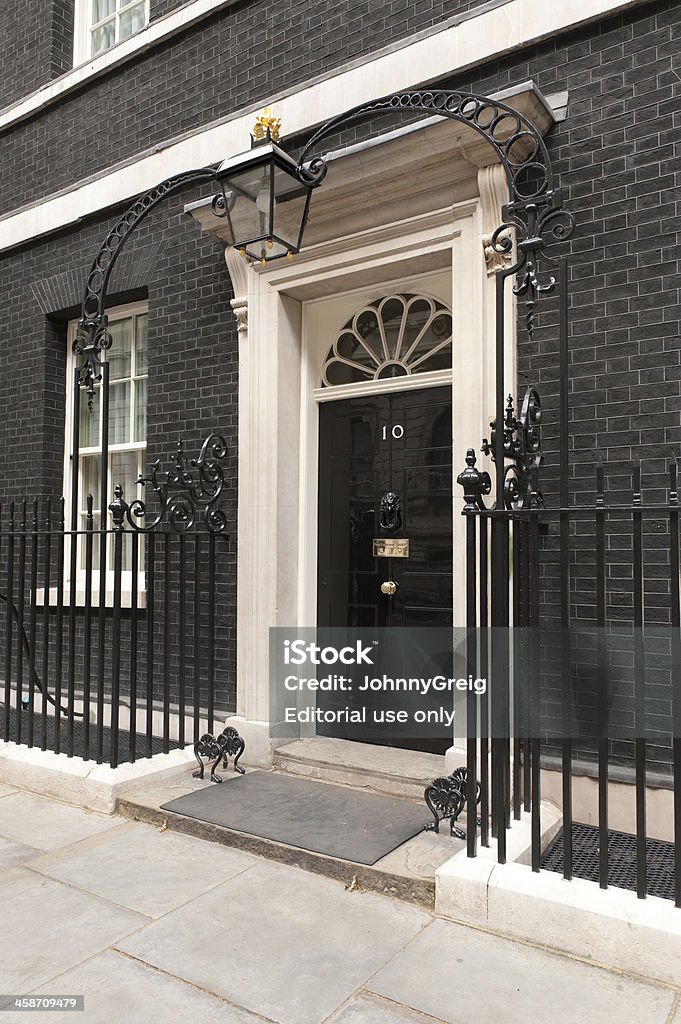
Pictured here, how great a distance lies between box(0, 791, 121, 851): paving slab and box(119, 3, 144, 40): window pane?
653 centimetres

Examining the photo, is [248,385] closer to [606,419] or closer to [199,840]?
[606,419]

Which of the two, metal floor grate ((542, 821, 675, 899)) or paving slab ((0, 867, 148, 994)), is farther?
metal floor grate ((542, 821, 675, 899))

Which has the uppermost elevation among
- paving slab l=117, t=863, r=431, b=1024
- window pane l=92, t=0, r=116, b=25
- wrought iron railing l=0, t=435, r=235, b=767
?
window pane l=92, t=0, r=116, b=25

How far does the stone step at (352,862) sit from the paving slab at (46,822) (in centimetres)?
20

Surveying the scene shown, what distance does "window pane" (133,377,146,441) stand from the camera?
253 inches

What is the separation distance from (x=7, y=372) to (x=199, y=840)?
5.28 meters

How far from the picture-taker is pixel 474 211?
14.2 feet

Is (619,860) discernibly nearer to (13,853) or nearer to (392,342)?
(13,853)

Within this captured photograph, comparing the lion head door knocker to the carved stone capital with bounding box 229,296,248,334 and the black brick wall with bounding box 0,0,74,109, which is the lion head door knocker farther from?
the black brick wall with bounding box 0,0,74,109

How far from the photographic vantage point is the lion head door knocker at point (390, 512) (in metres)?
4.93

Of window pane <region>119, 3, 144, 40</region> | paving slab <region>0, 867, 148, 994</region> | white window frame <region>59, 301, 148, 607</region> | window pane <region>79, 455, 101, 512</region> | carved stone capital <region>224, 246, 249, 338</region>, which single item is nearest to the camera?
paving slab <region>0, 867, 148, 994</region>

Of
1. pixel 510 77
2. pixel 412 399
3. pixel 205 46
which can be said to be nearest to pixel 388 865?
pixel 412 399

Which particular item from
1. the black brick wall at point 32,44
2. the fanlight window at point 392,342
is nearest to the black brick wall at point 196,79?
the black brick wall at point 32,44

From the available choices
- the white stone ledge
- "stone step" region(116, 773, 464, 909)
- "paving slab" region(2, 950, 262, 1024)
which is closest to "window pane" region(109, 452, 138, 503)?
"stone step" region(116, 773, 464, 909)
